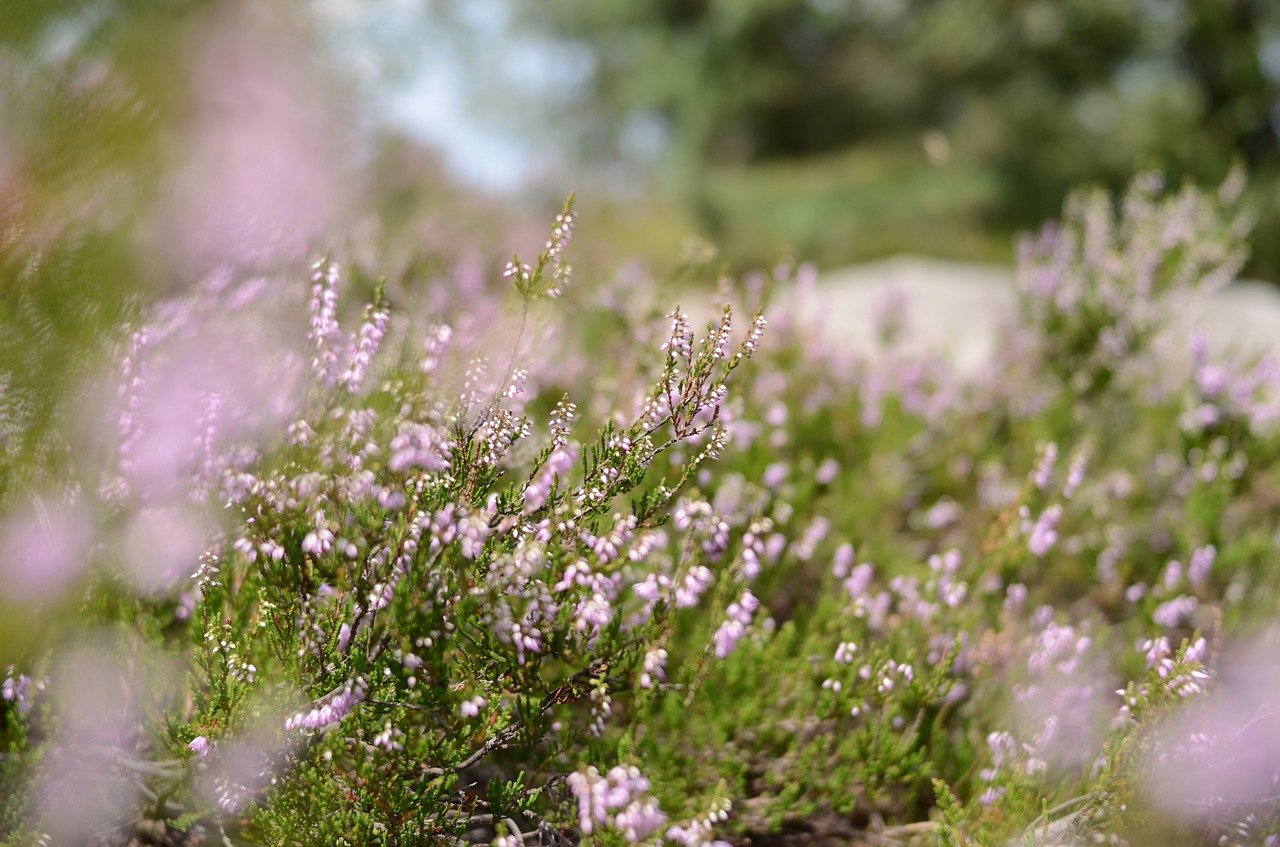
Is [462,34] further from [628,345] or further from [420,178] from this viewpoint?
[628,345]

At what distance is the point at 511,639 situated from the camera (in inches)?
79.1

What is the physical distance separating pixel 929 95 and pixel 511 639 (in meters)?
18.0

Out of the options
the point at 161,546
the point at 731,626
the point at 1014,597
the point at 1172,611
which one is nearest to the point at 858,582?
the point at 1014,597

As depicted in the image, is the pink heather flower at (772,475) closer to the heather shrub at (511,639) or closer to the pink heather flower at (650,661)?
the heather shrub at (511,639)

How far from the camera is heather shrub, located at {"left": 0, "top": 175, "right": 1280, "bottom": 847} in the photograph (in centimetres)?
196

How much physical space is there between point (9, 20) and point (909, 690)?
105 inches

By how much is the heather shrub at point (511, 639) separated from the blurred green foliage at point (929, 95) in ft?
33.9

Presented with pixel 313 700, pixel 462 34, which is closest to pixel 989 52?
pixel 462 34

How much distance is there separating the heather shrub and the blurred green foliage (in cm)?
1033

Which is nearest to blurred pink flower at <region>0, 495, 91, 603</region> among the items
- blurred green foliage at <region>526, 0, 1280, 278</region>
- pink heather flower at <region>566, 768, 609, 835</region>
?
pink heather flower at <region>566, 768, 609, 835</region>

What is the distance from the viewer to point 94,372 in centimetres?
228

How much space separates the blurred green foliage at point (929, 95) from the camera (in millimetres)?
13398

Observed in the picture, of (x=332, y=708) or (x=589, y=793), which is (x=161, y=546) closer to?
(x=332, y=708)

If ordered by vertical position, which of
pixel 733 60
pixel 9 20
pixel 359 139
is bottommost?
pixel 9 20
